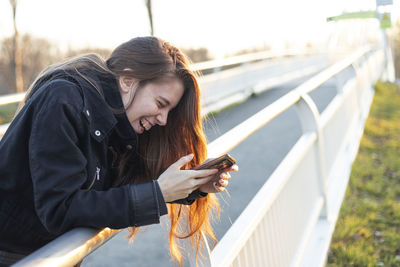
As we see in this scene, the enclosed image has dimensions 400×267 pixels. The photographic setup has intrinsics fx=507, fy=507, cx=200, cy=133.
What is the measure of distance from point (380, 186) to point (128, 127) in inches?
180

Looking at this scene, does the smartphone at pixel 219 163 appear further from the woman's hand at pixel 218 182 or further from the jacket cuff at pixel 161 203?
the jacket cuff at pixel 161 203

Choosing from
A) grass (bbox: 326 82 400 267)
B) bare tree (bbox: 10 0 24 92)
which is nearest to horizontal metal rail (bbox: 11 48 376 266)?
grass (bbox: 326 82 400 267)

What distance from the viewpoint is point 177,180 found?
5.24 feet

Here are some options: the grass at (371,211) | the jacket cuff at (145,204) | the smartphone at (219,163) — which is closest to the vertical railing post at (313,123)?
the grass at (371,211)

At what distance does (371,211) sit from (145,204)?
3888 mm

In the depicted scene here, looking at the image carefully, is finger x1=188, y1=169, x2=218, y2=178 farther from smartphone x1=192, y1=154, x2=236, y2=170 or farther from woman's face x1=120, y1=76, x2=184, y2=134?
woman's face x1=120, y1=76, x2=184, y2=134

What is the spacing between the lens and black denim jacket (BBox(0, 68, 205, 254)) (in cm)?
147

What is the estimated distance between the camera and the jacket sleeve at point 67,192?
1.46 meters

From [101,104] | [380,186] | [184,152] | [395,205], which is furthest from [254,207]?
[380,186]

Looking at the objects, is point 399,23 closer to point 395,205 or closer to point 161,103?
point 395,205

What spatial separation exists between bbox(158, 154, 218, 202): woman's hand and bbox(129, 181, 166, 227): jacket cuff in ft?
0.14

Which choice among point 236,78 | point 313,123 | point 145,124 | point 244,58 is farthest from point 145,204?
point 244,58

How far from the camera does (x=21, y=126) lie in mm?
1551

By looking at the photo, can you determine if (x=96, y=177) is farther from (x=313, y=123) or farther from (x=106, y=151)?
(x=313, y=123)
